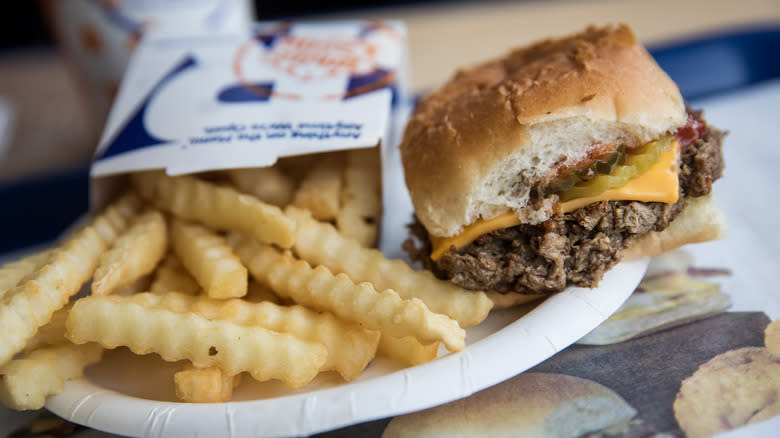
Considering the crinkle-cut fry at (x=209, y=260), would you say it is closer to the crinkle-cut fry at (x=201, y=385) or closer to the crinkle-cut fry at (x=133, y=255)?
the crinkle-cut fry at (x=133, y=255)

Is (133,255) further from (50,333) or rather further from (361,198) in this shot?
(361,198)

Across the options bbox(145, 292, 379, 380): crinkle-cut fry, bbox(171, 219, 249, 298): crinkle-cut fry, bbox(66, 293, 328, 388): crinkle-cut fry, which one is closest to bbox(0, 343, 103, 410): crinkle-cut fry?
bbox(66, 293, 328, 388): crinkle-cut fry

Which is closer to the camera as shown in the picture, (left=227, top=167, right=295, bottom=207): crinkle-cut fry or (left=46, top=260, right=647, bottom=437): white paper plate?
(left=46, top=260, right=647, bottom=437): white paper plate

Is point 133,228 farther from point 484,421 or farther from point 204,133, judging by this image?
point 484,421

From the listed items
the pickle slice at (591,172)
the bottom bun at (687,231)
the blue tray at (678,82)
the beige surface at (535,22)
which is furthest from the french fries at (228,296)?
the beige surface at (535,22)

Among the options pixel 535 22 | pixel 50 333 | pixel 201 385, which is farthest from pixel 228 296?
pixel 535 22

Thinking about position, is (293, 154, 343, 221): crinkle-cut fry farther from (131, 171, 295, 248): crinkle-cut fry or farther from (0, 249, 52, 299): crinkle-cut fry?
(0, 249, 52, 299): crinkle-cut fry
